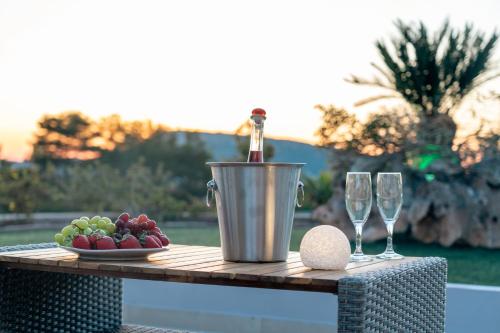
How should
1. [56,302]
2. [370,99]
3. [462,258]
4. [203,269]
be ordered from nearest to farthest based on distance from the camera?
[203,269] < [56,302] < [462,258] < [370,99]

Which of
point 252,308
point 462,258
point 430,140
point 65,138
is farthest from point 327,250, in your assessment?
point 65,138

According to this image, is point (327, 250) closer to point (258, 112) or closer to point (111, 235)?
point (258, 112)

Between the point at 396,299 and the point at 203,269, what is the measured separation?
540 millimetres

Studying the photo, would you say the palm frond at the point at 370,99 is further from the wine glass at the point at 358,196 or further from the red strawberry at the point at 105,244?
the red strawberry at the point at 105,244

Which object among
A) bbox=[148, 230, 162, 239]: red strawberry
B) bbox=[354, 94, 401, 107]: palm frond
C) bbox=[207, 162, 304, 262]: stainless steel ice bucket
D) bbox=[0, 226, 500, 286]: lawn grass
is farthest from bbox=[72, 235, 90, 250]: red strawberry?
bbox=[354, 94, 401, 107]: palm frond

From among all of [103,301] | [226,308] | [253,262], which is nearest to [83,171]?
[226,308]

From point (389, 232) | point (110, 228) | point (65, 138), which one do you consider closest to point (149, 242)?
point (110, 228)

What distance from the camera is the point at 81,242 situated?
232cm

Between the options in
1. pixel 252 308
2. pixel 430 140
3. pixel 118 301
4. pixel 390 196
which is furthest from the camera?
pixel 430 140

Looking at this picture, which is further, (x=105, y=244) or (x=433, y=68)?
(x=433, y=68)

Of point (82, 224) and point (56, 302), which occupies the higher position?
point (82, 224)

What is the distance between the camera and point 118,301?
Result: 3.23 m

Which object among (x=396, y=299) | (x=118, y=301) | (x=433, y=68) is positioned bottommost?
(x=118, y=301)

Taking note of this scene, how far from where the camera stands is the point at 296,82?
30.5ft
